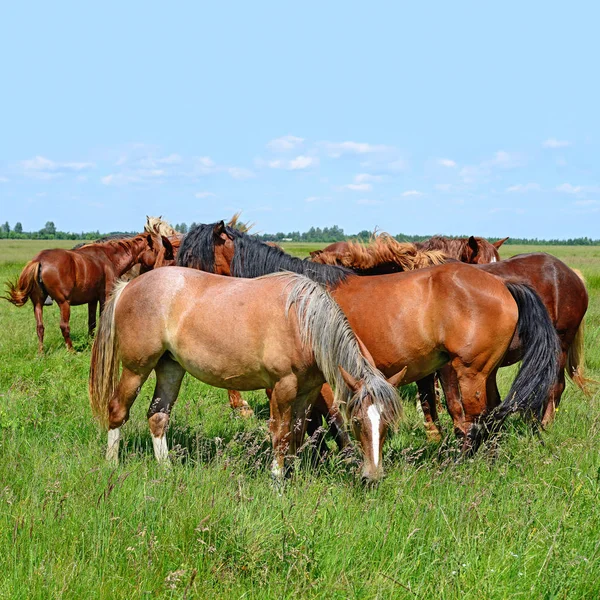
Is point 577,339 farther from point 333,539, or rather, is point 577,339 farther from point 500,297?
point 333,539

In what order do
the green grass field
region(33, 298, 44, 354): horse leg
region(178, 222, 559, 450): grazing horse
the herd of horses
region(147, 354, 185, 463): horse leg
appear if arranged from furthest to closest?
region(33, 298, 44, 354): horse leg
region(147, 354, 185, 463): horse leg
region(178, 222, 559, 450): grazing horse
the herd of horses
the green grass field

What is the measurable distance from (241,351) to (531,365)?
8.78ft

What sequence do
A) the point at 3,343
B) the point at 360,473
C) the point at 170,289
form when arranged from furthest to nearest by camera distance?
the point at 3,343
the point at 170,289
the point at 360,473

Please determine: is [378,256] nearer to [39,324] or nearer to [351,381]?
[351,381]

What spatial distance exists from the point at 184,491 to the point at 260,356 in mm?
1391

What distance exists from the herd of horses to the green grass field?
440mm

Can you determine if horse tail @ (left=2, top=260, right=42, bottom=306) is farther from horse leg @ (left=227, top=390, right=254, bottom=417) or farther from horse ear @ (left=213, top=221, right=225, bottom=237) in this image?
horse ear @ (left=213, top=221, right=225, bottom=237)

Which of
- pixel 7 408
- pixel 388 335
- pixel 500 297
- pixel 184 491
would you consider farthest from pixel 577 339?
pixel 7 408

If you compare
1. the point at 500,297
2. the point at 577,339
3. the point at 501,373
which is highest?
the point at 500,297

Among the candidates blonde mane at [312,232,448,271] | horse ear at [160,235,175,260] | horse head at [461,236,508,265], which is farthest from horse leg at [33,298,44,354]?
horse head at [461,236,508,265]

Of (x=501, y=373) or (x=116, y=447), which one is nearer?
(x=116, y=447)

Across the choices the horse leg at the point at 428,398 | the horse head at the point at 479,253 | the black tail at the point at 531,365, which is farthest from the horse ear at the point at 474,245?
the black tail at the point at 531,365

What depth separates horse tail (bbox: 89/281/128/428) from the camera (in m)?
5.58

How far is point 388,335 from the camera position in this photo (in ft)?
17.9
